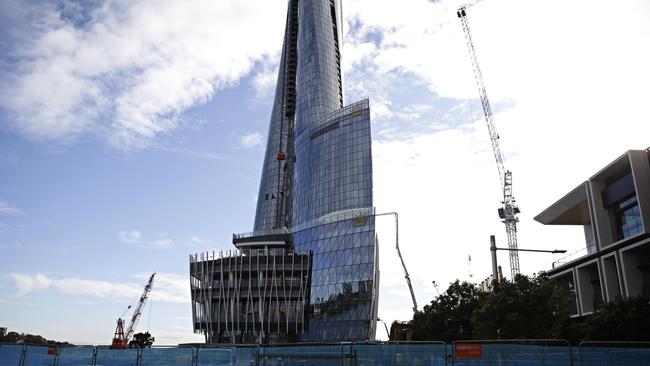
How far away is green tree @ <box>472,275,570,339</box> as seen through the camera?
50.4 metres

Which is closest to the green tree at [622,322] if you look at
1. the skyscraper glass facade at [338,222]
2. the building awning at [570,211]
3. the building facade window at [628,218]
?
the building facade window at [628,218]

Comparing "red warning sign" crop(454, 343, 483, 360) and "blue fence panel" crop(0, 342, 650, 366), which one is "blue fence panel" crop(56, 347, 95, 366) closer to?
"blue fence panel" crop(0, 342, 650, 366)

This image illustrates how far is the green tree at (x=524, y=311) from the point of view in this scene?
1983 inches

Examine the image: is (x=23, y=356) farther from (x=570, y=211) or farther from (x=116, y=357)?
(x=570, y=211)

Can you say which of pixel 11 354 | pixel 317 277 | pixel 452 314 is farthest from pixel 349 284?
pixel 11 354

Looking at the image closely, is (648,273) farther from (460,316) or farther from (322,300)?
(322,300)

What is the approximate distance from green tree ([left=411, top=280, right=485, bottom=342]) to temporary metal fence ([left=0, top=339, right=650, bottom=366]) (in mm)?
47387

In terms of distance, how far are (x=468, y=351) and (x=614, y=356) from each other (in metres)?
6.01

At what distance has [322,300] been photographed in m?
150

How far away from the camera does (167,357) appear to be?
1112 inches

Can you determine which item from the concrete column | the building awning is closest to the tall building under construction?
the building awning

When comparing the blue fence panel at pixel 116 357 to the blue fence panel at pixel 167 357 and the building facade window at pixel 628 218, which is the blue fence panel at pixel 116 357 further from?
the building facade window at pixel 628 218

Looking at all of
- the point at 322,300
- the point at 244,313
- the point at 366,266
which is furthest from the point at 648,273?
the point at 244,313

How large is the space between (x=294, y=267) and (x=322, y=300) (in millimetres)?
14533
